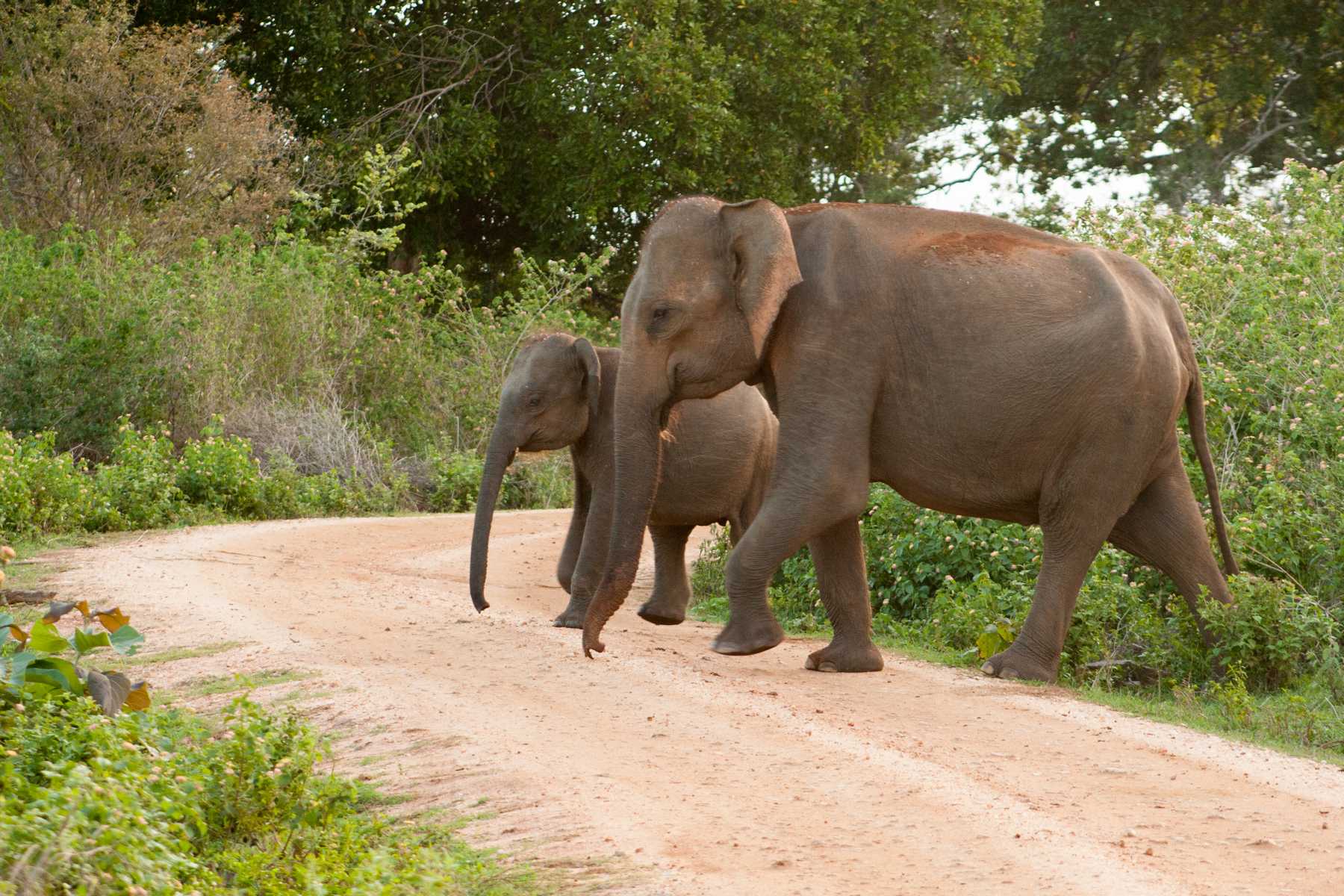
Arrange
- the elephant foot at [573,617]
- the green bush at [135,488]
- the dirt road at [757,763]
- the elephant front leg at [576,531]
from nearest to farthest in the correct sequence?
the dirt road at [757,763], the elephant foot at [573,617], the elephant front leg at [576,531], the green bush at [135,488]

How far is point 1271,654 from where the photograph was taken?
27.9 ft

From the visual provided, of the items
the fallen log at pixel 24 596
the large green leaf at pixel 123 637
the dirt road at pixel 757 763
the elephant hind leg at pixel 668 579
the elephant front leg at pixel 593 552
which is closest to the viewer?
the dirt road at pixel 757 763

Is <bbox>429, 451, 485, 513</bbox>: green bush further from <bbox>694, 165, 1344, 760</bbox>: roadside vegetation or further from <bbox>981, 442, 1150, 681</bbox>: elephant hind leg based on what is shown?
<bbox>981, 442, 1150, 681</bbox>: elephant hind leg

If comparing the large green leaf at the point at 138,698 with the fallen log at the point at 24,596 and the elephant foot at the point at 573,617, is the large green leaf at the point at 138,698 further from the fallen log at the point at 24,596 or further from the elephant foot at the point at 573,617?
the fallen log at the point at 24,596

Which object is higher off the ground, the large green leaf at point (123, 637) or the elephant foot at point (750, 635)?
the large green leaf at point (123, 637)

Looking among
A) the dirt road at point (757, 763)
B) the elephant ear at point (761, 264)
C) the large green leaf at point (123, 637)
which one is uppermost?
the elephant ear at point (761, 264)

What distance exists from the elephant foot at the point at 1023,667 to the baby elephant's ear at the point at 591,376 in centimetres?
278

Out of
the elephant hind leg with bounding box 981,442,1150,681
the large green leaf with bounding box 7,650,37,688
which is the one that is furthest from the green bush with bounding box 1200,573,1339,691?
the large green leaf with bounding box 7,650,37,688

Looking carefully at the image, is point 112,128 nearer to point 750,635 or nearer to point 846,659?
point 750,635

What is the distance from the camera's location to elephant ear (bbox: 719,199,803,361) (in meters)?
8.00

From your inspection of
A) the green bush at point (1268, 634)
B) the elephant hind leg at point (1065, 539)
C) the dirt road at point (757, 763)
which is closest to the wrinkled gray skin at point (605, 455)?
the dirt road at point (757, 763)

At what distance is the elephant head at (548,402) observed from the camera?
9.84m

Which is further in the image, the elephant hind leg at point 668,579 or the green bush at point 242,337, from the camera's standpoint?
the green bush at point 242,337

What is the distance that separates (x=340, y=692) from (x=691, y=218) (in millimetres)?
2748
